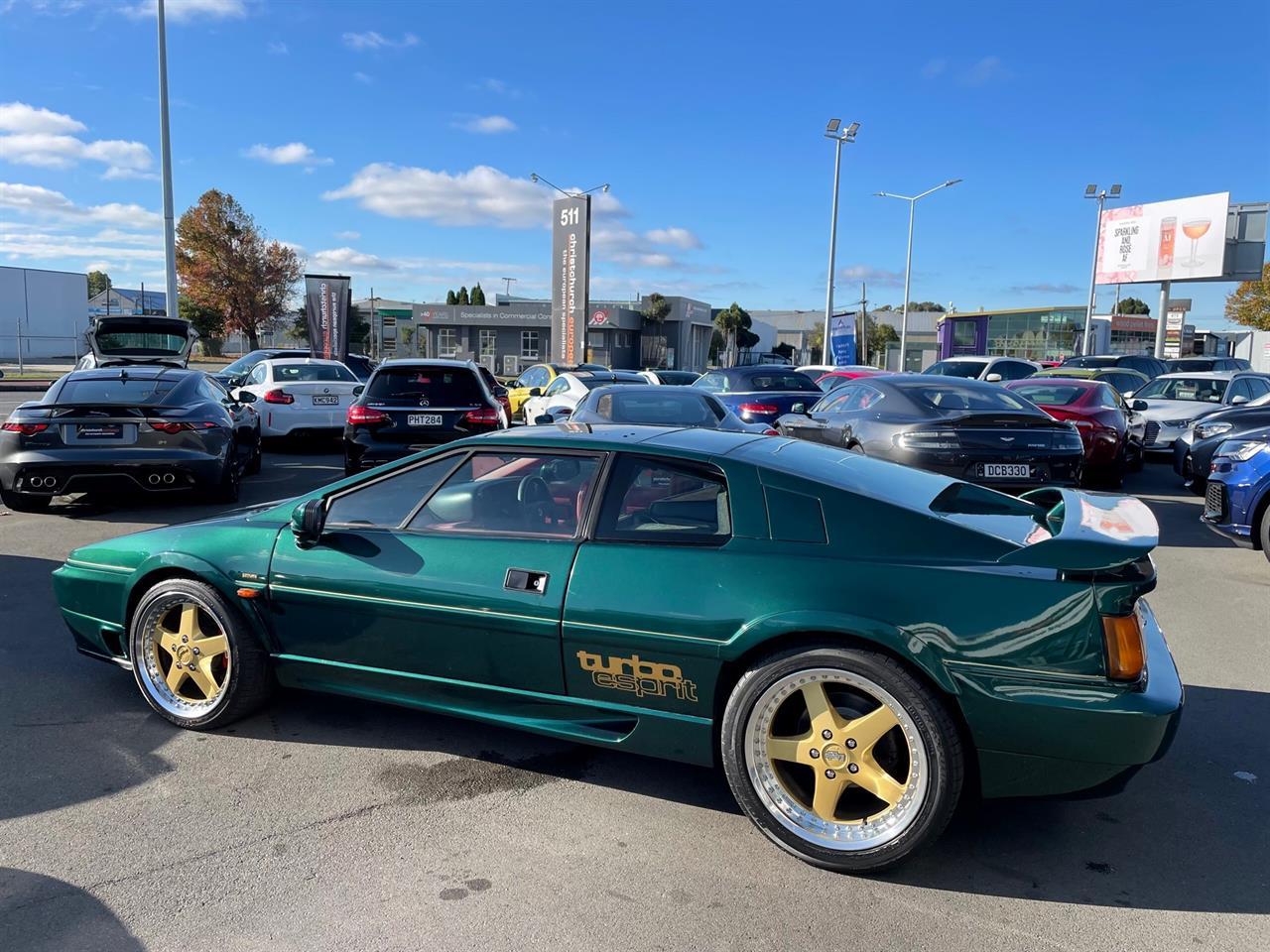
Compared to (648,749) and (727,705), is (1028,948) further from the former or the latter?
(648,749)

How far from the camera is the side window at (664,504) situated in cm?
329

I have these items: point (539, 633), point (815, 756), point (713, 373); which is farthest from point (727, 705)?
point (713, 373)

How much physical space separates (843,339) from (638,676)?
29.4 metres

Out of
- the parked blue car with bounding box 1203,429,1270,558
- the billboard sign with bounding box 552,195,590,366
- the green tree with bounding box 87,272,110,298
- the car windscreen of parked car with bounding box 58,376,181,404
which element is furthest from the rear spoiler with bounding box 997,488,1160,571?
the green tree with bounding box 87,272,110,298

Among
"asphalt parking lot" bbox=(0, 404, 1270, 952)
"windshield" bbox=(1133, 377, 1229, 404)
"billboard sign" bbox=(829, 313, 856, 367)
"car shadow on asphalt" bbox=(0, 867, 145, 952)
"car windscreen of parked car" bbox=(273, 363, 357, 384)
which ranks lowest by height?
"car shadow on asphalt" bbox=(0, 867, 145, 952)

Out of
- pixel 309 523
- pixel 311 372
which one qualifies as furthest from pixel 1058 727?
pixel 311 372

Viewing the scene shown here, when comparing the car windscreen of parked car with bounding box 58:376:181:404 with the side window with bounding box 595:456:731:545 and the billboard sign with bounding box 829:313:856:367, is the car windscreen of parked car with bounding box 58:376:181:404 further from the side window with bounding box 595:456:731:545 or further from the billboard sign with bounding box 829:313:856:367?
the billboard sign with bounding box 829:313:856:367

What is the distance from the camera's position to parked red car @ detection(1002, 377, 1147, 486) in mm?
10430

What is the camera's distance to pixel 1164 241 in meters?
48.6

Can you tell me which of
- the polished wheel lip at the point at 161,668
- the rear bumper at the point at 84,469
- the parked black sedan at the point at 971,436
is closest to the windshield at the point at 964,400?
the parked black sedan at the point at 971,436

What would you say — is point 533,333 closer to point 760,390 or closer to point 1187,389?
point 760,390

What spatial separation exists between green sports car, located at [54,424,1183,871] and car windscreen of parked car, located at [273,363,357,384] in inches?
422

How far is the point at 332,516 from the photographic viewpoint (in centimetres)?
387

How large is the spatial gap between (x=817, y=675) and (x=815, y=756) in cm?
29
